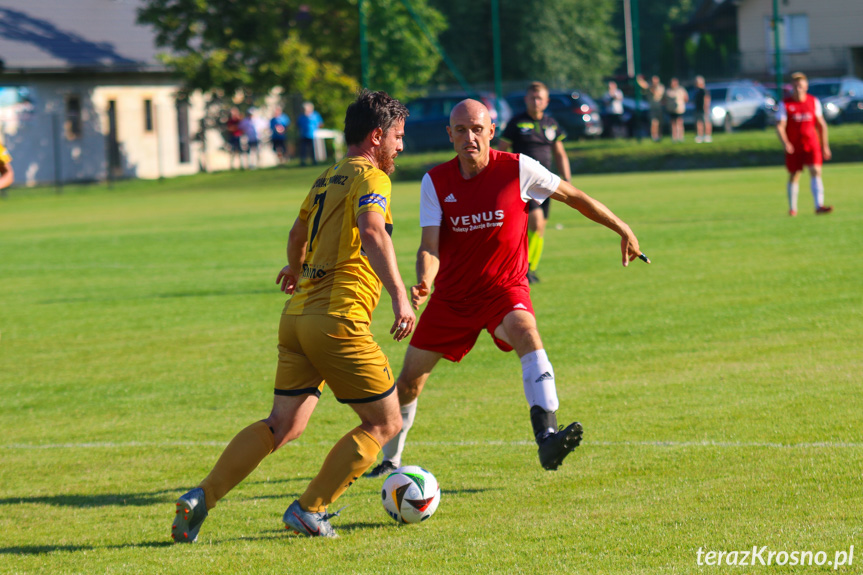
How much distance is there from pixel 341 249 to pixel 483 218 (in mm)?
1168

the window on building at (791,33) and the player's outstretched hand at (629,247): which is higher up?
the window on building at (791,33)

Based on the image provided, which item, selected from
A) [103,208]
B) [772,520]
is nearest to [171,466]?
[772,520]

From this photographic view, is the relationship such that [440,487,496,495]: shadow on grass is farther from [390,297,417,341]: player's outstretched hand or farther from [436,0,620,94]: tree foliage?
[436,0,620,94]: tree foliage

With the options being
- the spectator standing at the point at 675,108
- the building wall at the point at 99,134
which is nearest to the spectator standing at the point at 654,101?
the spectator standing at the point at 675,108

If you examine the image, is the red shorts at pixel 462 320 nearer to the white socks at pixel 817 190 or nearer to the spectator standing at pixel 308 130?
the white socks at pixel 817 190

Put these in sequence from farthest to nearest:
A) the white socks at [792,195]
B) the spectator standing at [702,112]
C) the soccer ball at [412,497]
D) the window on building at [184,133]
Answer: the window on building at [184,133] < the spectator standing at [702,112] < the white socks at [792,195] < the soccer ball at [412,497]

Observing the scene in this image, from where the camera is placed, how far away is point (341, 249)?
501 centimetres

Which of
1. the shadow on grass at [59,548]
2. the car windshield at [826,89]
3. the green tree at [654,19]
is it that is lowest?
the shadow on grass at [59,548]

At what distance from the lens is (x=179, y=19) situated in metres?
45.3

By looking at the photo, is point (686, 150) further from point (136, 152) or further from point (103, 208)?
point (136, 152)

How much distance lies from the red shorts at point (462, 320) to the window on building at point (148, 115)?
148ft

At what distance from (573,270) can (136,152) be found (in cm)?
3734

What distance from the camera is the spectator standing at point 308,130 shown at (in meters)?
38.1

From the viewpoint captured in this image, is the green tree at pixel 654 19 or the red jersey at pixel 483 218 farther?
the green tree at pixel 654 19
